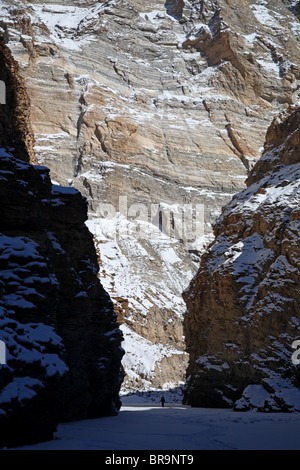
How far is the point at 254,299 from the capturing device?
1243 inches

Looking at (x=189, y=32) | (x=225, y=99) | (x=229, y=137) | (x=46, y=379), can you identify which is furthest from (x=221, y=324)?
(x=189, y=32)

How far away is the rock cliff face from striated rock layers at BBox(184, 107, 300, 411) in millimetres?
31602

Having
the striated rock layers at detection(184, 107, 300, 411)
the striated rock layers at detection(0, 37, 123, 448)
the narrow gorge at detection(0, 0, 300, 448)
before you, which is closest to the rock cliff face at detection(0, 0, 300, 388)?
the narrow gorge at detection(0, 0, 300, 448)

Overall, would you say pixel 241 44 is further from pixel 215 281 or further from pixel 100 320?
pixel 100 320

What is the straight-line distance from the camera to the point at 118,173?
330 feet

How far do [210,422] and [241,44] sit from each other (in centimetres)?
11827

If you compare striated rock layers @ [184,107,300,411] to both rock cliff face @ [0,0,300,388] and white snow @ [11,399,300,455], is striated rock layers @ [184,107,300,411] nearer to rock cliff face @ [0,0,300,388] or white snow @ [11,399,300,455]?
white snow @ [11,399,300,455]

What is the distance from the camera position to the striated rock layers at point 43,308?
12742mm

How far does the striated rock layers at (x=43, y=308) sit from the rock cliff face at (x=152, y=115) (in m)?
42.4

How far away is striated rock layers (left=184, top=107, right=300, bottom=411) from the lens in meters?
28.2

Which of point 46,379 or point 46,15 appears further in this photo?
point 46,15

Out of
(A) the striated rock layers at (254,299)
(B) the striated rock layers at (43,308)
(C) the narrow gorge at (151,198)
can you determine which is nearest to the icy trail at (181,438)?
(B) the striated rock layers at (43,308)

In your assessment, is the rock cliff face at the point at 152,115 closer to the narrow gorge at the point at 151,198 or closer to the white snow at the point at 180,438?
the narrow gorge at the point at 151,198
